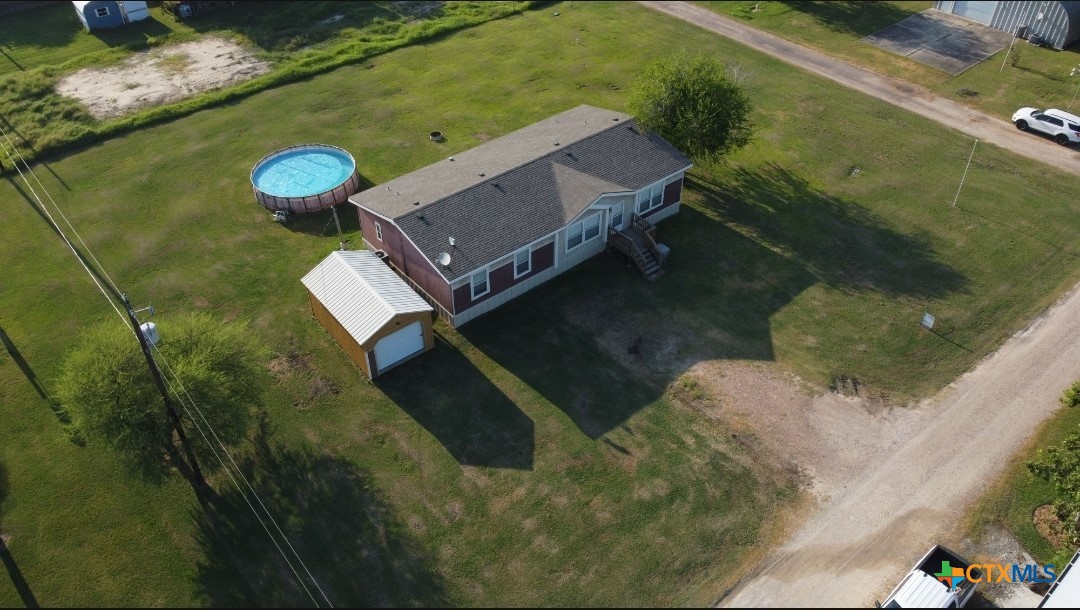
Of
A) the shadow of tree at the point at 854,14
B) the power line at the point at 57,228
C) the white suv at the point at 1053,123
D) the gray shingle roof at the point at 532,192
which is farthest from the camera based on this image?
the shadow of tree at the point at 854,14

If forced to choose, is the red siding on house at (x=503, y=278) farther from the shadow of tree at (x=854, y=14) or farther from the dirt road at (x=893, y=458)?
the shadow of tree at (x=854, y=14)

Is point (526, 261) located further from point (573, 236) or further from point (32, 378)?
point (32, 378)

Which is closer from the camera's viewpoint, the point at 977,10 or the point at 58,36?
the point at 58,36

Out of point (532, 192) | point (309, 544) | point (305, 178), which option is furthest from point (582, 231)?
point (309, 544)

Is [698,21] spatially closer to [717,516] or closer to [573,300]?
[573,300]

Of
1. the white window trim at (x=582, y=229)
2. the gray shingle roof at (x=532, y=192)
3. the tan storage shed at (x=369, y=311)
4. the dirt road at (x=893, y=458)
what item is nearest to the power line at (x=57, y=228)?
the tan storage shed at (x=369, y=311)

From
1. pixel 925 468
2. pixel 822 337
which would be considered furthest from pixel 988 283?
pixel 925 468
